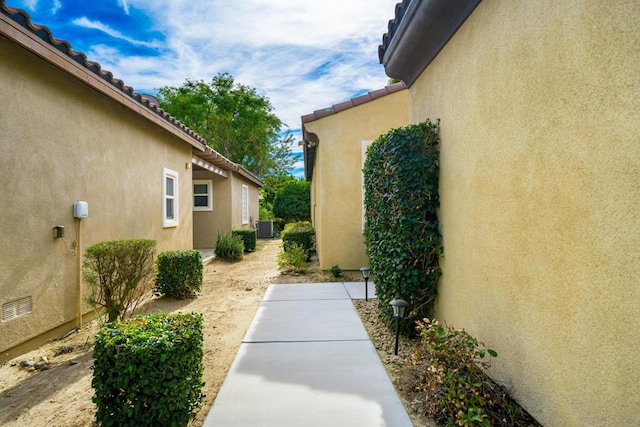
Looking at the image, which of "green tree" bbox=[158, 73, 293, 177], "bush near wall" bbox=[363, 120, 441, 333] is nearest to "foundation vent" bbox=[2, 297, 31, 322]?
"bush near wall" bbox=[363, 120, 441, 333]

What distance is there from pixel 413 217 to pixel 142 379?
3.22 meters

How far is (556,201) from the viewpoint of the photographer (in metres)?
2.18

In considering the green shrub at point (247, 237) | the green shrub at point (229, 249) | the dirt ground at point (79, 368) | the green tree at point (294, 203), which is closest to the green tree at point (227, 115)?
the green tree at point (294, 203)

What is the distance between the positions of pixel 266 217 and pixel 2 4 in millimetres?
25172

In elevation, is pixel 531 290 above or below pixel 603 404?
above

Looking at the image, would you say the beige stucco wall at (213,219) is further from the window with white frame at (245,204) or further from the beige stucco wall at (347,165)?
the beige stucco wall at (347,165)

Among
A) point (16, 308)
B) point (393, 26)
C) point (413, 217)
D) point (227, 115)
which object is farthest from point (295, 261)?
point (227, 115)

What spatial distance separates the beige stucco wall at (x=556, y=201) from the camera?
1.73 m

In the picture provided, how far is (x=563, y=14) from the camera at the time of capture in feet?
6.89

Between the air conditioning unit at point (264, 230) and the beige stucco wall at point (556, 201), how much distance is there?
1863cm

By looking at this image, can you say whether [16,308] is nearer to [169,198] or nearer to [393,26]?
[169,198]

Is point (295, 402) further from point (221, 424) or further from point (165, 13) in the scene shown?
point (165, 13)

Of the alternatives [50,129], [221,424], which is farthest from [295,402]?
[50,129]

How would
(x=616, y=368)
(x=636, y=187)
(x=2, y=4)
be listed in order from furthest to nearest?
(x=2, y=4)
(x=616, y=368)
(x=636, y=187)
